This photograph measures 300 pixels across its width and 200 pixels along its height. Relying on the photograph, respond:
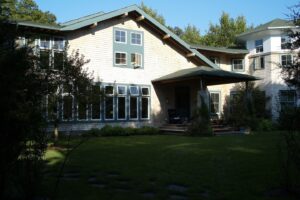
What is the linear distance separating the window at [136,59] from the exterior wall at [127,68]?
0.30 metres

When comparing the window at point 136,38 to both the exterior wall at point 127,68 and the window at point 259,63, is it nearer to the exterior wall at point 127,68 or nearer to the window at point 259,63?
the exterior wall at point 127,68

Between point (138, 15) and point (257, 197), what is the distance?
56.5ft

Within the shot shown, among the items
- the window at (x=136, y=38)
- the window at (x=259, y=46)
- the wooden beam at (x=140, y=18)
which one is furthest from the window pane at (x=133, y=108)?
the window at (x=259, y=46)

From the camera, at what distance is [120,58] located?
21172mm

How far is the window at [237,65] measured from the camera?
28.7 m

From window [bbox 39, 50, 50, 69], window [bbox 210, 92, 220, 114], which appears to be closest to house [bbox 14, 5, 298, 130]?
window [bbox 210, 92, 220, 114]

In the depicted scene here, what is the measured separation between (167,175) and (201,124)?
36.1 feet

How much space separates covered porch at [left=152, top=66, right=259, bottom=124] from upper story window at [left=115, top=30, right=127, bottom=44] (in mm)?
3086

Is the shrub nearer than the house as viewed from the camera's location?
Yes

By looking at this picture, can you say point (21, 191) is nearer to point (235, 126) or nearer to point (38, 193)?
point (38, 193)

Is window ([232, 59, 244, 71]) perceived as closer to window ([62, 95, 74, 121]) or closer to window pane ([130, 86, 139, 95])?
window pane ([130, 86, 139, 95])

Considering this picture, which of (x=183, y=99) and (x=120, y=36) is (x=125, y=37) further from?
(x=183, y=99)

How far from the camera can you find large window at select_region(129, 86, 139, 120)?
70.3 ft

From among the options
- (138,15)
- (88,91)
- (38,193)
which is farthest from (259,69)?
(38,193)
